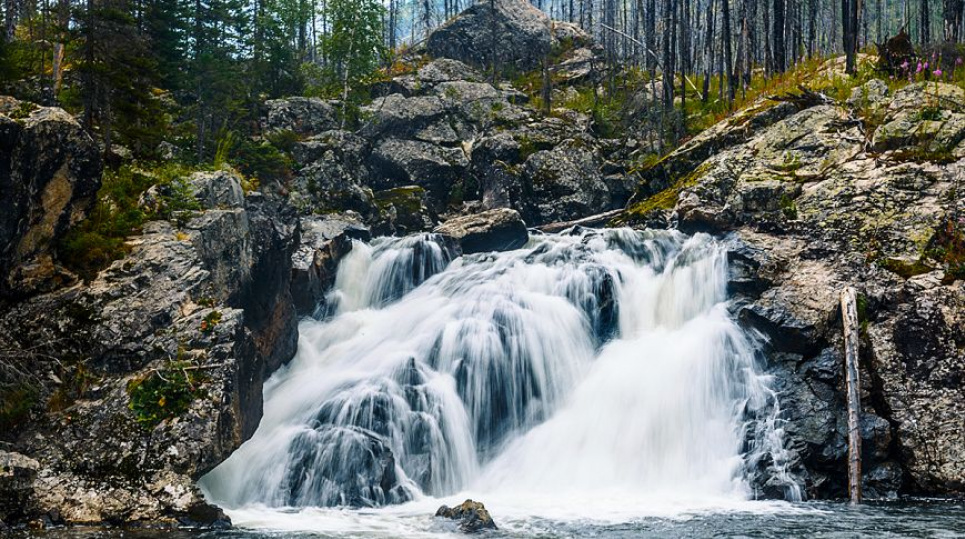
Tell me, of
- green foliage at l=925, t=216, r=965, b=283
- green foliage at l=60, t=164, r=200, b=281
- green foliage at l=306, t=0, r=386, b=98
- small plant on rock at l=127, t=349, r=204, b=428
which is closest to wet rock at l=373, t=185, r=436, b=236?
green foliage at l=60, t=164, r=200, b=281

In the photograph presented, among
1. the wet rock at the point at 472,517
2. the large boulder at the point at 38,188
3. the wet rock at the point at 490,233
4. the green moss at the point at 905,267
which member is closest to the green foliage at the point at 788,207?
the green moss at the point at 905,267

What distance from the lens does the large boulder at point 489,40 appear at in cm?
5025

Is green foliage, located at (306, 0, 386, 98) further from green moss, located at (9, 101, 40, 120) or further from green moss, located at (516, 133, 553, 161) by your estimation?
green moss, located at (9, 101, 40, 120)

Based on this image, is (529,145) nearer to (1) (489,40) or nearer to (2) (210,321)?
(2) (210,321)

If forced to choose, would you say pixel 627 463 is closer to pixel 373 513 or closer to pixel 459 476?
pixel 459 476

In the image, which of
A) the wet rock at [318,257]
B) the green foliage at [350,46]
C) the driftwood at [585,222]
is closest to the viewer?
the wet rock at [318,257]

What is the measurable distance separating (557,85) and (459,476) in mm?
38496

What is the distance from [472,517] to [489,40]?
45597mm

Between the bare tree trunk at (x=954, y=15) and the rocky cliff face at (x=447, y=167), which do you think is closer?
the rocky cliff face at (x=447, y=167)

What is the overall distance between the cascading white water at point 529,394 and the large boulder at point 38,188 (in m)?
5.21

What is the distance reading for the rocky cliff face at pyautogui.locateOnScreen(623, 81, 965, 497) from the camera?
1293 centimetres

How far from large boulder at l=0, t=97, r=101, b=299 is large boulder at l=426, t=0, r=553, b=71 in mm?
39036

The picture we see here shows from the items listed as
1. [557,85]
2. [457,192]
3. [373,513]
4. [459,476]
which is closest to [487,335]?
[459,476]

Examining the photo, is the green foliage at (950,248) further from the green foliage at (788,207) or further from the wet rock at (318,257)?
the wet rock at (318,257)
